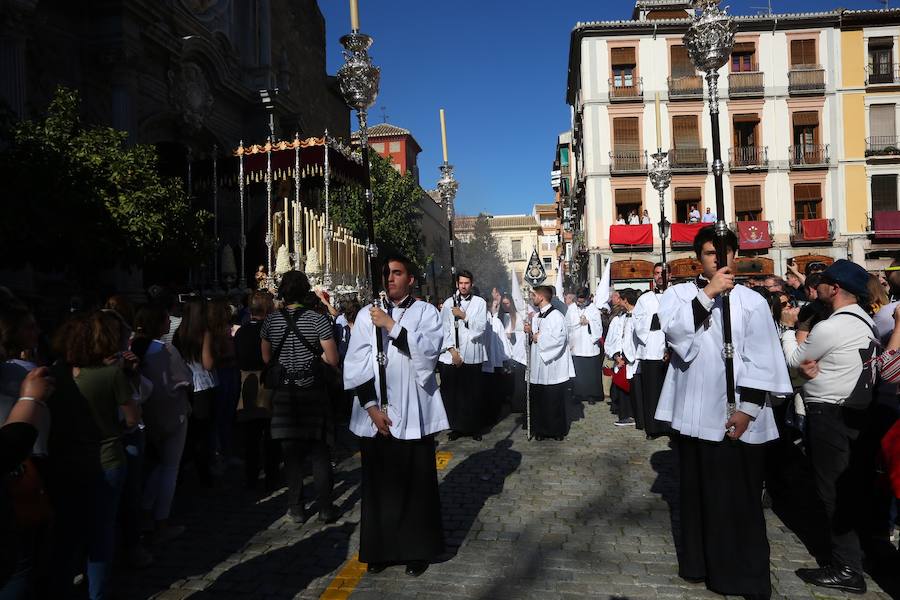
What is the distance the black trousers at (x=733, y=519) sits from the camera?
3.46m

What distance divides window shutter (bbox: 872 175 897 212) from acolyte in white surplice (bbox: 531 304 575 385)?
1131 inches

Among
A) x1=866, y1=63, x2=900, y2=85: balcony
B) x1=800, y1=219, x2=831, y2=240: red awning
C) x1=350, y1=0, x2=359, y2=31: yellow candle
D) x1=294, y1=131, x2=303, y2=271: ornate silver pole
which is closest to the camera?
x1=350, y1=0, x2=359, y2=31: yellow candle

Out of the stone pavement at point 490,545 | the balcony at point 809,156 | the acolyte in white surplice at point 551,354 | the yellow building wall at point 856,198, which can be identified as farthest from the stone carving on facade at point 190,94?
the yellow building wall at point 856,198

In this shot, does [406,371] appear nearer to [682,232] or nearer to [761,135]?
[682,232]

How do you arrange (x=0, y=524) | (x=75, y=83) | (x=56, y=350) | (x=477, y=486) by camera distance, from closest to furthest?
1. (x=0, y=524)
2. (x=56, y=350)
3. (x=477, y=486)
4. (x=75, y=83)

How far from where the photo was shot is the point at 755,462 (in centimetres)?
352

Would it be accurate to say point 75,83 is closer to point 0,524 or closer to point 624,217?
point 0,524

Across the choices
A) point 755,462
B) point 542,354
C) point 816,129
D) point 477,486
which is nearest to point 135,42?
point 542,354

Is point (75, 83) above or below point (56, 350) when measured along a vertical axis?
above

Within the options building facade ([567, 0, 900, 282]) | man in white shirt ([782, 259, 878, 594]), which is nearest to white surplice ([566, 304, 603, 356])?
man in white shirt ([782, 259, 878, 594])

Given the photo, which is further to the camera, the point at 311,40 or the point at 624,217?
the point at 624,217

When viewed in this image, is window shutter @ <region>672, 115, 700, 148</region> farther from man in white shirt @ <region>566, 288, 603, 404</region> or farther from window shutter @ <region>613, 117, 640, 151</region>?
man in white shirt @ <region>566, 288, 603, 404</region>

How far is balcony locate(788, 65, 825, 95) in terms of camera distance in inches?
1179

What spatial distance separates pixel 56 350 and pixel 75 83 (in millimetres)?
12154
